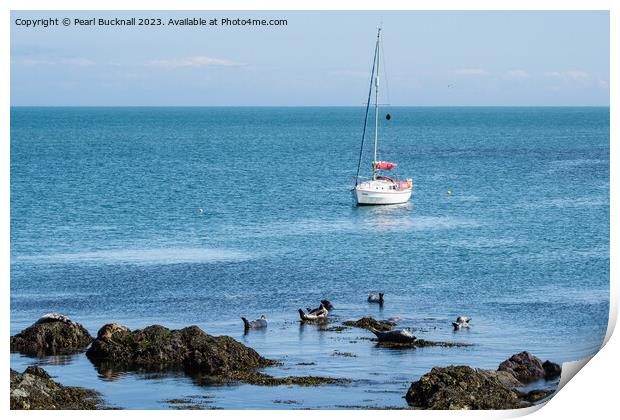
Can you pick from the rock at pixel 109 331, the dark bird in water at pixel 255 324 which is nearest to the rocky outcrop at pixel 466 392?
the rock at pixel 109 331

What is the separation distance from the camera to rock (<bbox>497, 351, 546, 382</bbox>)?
24453 mm

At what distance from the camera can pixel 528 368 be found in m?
24.8

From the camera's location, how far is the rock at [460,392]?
70.0ft

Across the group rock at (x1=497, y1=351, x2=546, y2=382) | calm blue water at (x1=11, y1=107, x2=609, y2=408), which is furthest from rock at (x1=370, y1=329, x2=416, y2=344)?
rock at (x1=497, y1=351, x2=546, y2=382)

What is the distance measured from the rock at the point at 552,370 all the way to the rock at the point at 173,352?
634 cm

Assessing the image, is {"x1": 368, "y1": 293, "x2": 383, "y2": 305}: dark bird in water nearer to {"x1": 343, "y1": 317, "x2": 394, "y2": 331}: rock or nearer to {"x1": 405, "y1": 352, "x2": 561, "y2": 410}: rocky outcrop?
{"x1": 343, "y1": 317, "x2": 394, "y2": 331}: rock

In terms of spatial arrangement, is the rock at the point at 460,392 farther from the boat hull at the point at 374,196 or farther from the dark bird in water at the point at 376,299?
the boat hull at the point at 374,196

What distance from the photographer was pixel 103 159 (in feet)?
297
